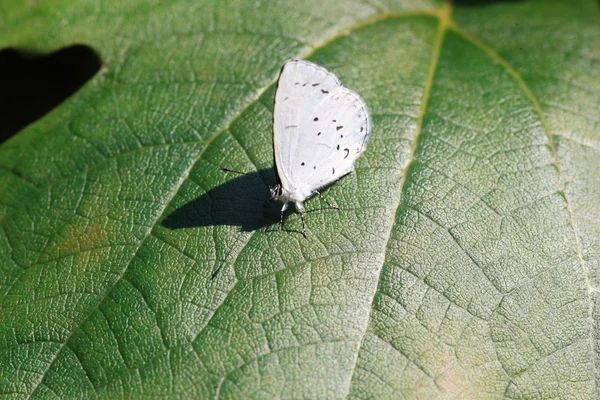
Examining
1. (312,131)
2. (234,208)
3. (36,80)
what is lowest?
(234,208)

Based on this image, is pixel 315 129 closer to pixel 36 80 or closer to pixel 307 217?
pixel 307 217

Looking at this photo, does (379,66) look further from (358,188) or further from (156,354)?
(156,354)

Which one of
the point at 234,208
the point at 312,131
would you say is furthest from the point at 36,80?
the point at 312,131

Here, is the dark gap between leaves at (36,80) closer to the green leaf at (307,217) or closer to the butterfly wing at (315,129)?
the green leaf at (307,217)

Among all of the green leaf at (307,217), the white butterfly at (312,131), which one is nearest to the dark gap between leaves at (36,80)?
the green leaf at (307,217)

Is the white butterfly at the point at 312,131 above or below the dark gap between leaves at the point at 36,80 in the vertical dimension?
below
